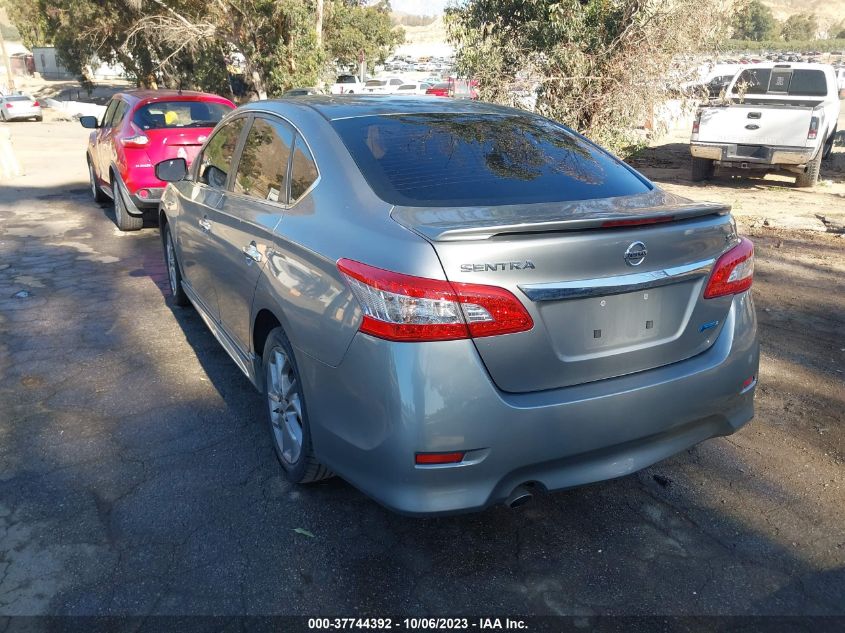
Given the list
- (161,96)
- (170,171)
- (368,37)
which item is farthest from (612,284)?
(368,37)

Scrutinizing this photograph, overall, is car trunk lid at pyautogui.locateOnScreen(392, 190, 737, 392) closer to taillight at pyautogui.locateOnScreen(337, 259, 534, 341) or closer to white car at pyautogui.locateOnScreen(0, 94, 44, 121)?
taillight at pyautogui.locateOnScreen(337, 259, 534, 341)

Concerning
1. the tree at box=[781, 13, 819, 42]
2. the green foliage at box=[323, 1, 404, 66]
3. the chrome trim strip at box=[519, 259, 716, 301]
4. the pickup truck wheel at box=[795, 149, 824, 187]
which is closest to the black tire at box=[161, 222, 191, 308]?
the chrome trim strip at box=[519, 259, 716, 301]

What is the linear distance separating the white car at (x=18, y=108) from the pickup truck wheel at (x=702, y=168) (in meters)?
30.4

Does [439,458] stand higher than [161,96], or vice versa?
[161,96]

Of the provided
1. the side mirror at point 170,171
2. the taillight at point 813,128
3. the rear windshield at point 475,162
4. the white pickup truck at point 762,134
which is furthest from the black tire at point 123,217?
the taillight at point 813,128

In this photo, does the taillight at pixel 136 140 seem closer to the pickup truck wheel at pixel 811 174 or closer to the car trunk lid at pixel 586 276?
the car trunk lid at pixel 586 276

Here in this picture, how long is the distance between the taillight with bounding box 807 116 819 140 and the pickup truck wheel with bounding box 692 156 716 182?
166 centimetres

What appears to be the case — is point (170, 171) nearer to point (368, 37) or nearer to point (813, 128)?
point (813, 128)

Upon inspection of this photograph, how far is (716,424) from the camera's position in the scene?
3006 millimetres

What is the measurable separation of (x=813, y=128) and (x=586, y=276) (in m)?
10.3

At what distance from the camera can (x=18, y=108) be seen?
31.8 meters

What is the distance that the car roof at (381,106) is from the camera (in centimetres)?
361

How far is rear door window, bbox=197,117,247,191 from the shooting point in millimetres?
4324

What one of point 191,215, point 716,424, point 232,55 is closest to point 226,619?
point 716,424
